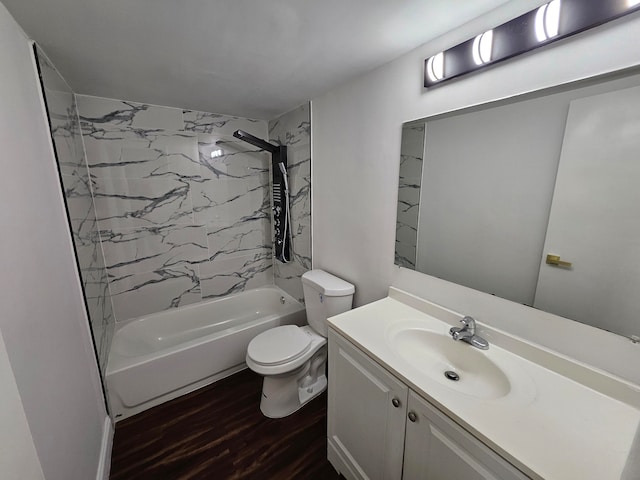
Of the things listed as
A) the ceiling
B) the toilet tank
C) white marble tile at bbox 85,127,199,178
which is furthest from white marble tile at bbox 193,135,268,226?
the toilet tank

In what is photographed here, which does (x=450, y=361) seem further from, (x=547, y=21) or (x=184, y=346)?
(x=184, y=346)

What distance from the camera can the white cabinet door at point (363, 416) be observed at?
100 cm

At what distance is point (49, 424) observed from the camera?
0.88 metres

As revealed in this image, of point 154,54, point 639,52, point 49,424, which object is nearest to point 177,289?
point 49,424

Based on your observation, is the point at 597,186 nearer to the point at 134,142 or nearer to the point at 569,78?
the point at 569,78

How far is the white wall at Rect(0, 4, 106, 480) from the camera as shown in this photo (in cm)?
77

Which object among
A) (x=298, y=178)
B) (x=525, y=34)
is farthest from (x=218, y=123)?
(x=525, y=34)

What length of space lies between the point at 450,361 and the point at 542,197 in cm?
79

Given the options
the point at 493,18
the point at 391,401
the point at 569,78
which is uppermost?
the point at 493,18

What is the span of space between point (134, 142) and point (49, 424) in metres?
2.06

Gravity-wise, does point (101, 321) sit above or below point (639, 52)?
below

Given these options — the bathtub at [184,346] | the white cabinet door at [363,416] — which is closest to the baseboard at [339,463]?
the white cabinet door at [363,416]

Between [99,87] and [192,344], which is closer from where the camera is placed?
[99,87]

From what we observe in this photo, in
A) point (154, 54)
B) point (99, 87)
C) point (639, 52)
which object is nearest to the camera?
point (639, 52)
